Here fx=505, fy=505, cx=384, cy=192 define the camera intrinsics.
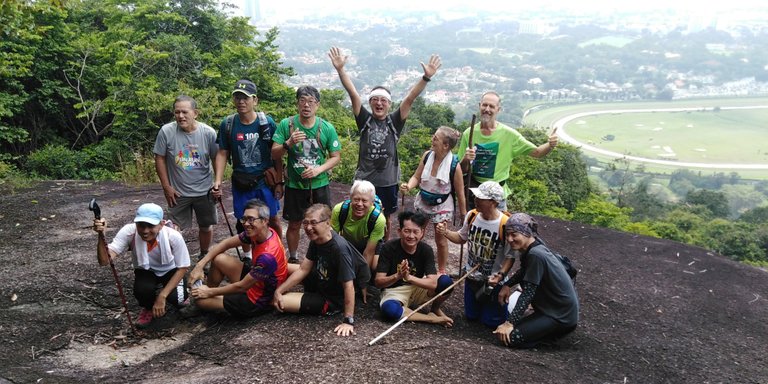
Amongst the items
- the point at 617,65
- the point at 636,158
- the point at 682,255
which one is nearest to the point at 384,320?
the point at 682,255

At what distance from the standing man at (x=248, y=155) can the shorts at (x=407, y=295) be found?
175cm

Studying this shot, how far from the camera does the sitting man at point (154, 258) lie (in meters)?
4.59

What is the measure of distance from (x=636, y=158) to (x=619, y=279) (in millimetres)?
82057

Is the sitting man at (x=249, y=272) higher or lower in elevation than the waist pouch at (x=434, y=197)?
lower

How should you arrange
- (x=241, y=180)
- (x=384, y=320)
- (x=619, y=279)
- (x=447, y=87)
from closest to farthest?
(x=384, y=320) → (x=241, y=180) → (x=619, y=279) → (x=447, y=87)

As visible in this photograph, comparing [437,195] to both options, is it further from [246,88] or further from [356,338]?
[246,88]

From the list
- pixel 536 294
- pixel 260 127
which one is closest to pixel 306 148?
pixel 260 127

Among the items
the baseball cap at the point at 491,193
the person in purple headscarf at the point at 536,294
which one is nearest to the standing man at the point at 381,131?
the baseball cap at the point at 491,193

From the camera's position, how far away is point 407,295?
16.0ft

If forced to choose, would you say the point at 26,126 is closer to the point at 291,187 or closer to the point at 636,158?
the point at 291,187

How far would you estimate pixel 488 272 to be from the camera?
16.3 ft

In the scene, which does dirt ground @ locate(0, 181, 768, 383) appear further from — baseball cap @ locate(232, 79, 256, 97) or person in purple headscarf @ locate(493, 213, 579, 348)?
baseball cap @ locate(232, 79, 256, 97)

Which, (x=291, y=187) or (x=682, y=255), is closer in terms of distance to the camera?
(x=291, y=187)

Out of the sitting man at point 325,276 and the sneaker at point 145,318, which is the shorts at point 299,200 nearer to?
the sitting man at point 325,276
